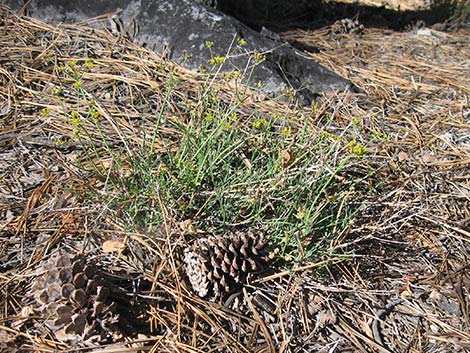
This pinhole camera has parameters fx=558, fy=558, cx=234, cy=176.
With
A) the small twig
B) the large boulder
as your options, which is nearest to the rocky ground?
the small twig

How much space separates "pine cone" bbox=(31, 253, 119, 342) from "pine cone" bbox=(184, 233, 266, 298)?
300mm

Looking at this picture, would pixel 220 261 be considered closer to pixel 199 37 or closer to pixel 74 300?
pixel 74 300

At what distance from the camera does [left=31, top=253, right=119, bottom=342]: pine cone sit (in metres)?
1.63

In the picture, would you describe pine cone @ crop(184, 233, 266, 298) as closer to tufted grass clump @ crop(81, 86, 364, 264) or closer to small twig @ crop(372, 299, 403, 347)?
tufted grass clump @ crop(81, 86, 364, 264)

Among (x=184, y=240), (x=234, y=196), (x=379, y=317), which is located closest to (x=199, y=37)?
(x=234, y=196)

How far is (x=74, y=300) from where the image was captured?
162cm

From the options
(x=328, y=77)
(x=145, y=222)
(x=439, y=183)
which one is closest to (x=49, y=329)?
(x=145, y=222)

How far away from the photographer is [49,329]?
171 centimetres

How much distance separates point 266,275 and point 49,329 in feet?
2.44

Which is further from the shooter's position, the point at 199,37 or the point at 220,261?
the point at 199,37

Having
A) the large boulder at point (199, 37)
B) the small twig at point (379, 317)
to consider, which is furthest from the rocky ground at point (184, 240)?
the large boulder at point (199, 37)

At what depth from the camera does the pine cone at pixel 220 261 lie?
72.4 inches

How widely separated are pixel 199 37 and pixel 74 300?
6.34 feet

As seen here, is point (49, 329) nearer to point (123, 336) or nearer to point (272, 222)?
point (123, 336)
